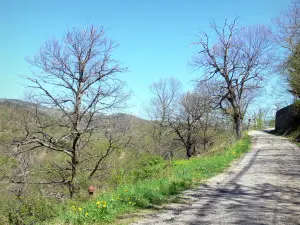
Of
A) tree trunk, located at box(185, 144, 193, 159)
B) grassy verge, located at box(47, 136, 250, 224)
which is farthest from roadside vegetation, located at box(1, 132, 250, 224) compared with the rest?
tree trunk, located at box(185, 144, 193, 159)

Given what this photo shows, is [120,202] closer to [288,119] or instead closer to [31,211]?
[31,211]

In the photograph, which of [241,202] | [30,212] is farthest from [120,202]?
[30,212]

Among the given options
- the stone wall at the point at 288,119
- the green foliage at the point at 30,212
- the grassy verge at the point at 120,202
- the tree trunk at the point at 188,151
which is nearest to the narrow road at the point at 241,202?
the grassy verge at the point at 120,202

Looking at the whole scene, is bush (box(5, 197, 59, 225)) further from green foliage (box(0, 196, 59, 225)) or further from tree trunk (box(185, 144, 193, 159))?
tree trunk (box(185, 144, 193, 159))

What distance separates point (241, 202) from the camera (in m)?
6.70

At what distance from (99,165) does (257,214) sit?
12.0 m

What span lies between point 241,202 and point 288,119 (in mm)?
34132

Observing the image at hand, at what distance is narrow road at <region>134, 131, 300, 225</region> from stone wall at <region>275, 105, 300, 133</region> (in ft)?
80.4

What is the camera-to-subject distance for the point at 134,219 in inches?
221

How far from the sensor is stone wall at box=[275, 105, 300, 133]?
32062 millimetres

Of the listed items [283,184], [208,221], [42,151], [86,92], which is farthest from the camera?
[42,151]

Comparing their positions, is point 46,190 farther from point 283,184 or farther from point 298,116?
point 298,116

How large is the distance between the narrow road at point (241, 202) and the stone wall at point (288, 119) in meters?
24.5

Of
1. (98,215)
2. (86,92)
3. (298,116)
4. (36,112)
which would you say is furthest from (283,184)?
(298,116)
